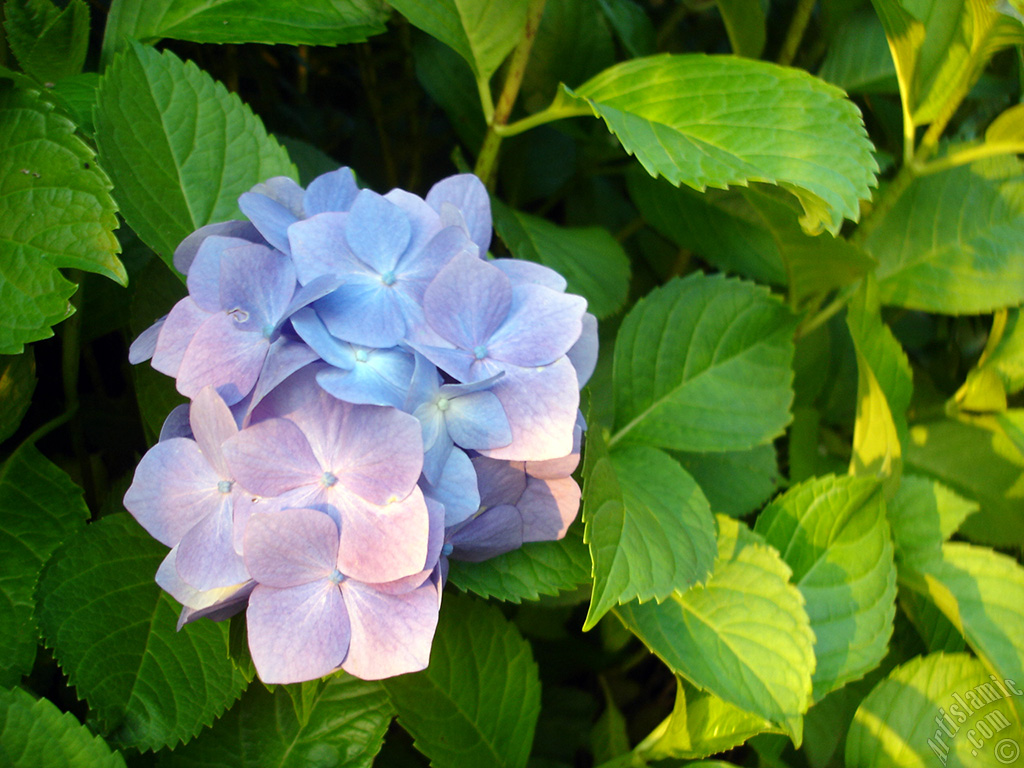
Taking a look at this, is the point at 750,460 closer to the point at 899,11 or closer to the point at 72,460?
the point at 899,11

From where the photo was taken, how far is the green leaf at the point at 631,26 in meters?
0.89

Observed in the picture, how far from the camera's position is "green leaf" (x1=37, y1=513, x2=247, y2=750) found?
52cm

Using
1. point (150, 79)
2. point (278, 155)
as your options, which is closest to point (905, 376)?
point (278, 155)

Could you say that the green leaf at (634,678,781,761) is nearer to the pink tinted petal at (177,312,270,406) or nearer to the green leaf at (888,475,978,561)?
the green leaf at (888,475,978,561)

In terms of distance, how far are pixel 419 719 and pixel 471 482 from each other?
11.0 inches

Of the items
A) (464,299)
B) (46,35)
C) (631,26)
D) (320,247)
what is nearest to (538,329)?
(464,299)

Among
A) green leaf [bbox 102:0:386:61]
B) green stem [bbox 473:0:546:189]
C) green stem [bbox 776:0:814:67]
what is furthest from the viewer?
green stem [bbox 776:0:814:67]

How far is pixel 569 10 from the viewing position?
87cm

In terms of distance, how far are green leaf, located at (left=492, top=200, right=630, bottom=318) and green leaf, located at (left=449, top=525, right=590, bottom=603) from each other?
283 millimetres

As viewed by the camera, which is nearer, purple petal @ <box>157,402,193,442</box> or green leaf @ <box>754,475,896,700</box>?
purple petal @ <box>157,402,193,442</box>

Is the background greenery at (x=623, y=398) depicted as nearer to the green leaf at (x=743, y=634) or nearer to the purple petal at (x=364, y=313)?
the green leaf at (x=743, y=634)

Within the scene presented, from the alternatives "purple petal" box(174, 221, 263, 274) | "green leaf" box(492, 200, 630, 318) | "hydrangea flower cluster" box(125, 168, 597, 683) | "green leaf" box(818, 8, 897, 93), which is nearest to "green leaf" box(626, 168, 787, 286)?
"green leaf" box(492, 200, 630, 318)

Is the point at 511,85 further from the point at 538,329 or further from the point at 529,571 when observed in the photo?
the point at 529,571

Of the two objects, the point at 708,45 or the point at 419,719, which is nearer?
the point at 419,719
